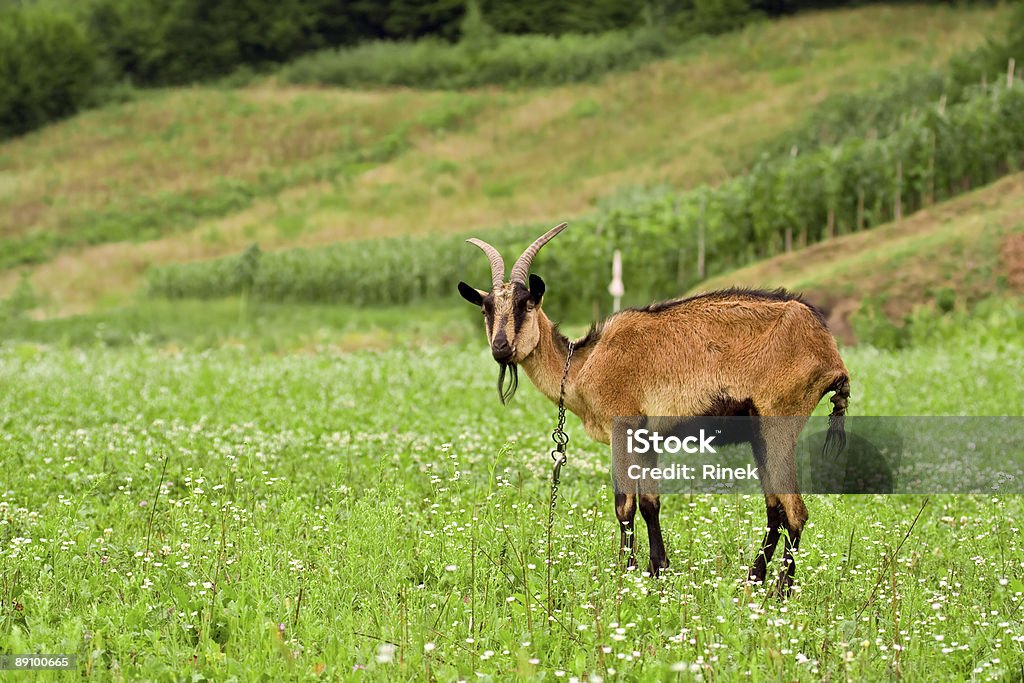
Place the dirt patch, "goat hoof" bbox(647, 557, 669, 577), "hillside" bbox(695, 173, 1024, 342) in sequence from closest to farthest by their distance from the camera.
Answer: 1. "goat hoof" bbox(647, 557, 669, 577)
2. the dirt patch
3. "hillside" bbox(695, 173, 1024, 342)

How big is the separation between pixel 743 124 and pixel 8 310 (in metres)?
32.8

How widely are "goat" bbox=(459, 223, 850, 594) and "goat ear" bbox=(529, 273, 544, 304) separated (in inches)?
0.4

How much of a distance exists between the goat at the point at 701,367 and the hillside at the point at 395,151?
33561 mm

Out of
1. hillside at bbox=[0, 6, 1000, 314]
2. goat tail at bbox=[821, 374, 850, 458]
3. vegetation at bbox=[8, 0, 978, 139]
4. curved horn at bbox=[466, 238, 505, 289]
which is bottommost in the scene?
hillside at bbox=[0, 6, 1000, 314]

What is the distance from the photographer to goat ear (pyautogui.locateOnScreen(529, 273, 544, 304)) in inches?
286

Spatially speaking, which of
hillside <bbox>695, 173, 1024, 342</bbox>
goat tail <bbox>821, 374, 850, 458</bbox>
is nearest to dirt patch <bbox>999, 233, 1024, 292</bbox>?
hillside <bbox>695, 173, 1024, 342</bbox>

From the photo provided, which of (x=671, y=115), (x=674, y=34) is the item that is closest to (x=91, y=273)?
(x=671, y=115)

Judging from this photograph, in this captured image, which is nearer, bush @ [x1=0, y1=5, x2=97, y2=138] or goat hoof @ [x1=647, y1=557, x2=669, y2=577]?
goat hoof @ [x1=647, y1=557, x2=669, y2=577]

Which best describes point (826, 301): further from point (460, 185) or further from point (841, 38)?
point (841, 38)

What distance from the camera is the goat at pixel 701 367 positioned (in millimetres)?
7207

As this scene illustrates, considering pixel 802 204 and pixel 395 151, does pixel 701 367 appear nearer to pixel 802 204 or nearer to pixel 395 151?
pixel 802 204

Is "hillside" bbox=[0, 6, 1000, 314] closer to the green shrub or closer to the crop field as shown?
the green shrub

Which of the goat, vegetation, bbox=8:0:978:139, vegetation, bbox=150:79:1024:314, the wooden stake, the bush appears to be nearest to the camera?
the goat

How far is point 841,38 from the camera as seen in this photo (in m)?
61.8
